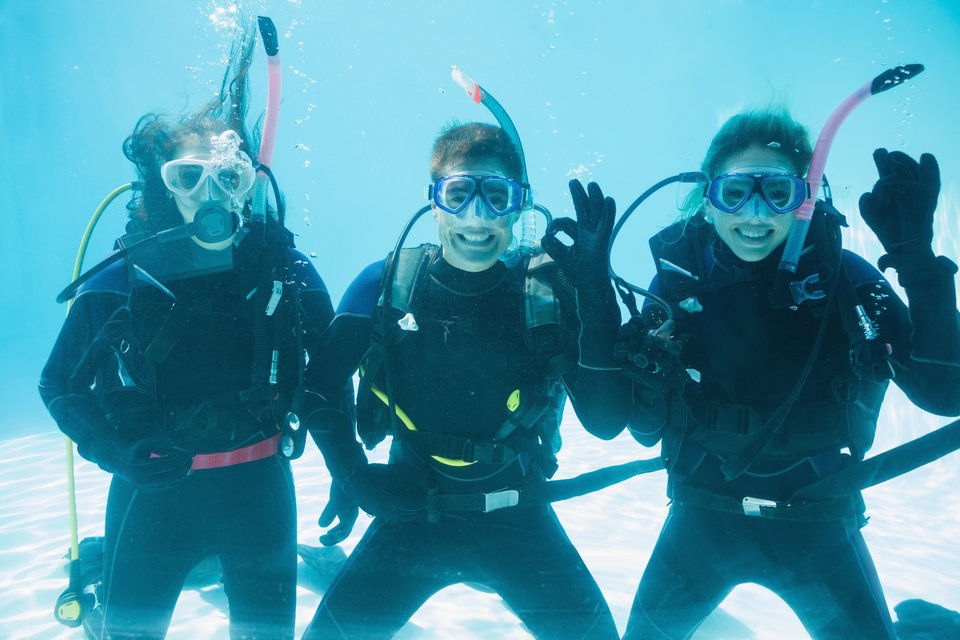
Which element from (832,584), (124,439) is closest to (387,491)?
(124,439)

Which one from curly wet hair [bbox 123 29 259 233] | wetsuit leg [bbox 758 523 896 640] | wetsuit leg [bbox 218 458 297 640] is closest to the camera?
wetsuit leg [bbox 758 523 896 640]

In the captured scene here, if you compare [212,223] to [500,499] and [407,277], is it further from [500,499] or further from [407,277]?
[500,499]

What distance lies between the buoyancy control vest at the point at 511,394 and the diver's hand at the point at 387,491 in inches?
8.1

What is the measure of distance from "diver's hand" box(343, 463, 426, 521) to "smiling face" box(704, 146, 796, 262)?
219cm

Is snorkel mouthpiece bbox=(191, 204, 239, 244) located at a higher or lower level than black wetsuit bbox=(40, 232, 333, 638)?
higher

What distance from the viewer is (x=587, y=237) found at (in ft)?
7.83

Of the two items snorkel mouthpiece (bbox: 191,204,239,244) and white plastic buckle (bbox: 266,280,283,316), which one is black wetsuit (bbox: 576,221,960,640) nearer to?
white plastic buckle (bbox: 266,280,283,316)

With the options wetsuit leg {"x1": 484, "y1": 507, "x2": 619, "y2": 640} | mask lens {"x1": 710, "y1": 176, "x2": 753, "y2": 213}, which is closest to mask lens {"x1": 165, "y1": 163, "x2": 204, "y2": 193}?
wetsuit leg {"x1": 484, "y1": 507, "x2": 619, "y2": 640}

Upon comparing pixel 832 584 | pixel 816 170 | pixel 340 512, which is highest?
pixel 816 170

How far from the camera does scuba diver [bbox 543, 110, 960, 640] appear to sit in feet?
7.59

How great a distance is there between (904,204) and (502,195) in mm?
1909

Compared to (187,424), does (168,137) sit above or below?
above

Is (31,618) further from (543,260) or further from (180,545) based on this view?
(543,260)

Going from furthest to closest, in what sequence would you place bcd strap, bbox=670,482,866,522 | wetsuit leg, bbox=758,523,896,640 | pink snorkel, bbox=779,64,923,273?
1. pink snorkel, bbox=779,64,923,273
2. bcd strap, bbox=670,482,866,522
3. wetsuit leg, bbox=758,523,896,640
